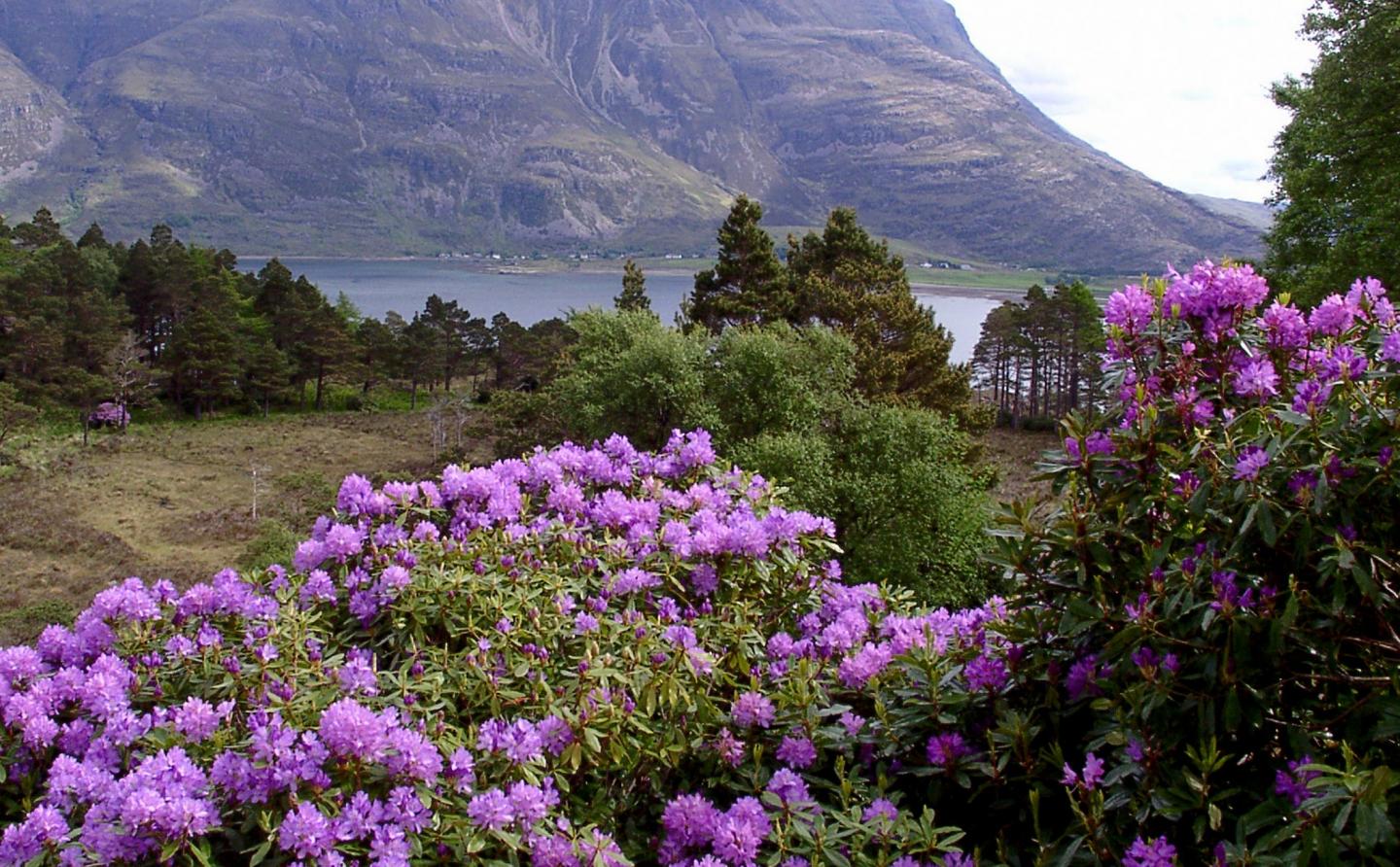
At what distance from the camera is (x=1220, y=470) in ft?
6.86

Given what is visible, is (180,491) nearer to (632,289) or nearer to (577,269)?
(632,289)

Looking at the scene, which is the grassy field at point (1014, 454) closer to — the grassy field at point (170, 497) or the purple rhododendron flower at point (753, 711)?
the grassy field at point (170, 497)

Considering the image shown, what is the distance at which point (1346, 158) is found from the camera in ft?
46.9

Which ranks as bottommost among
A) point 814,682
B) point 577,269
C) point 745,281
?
point 814,682

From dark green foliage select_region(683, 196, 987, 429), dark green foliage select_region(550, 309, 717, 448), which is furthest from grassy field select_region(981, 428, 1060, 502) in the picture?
dark green foliage select_region(550, 309, 717, 448)

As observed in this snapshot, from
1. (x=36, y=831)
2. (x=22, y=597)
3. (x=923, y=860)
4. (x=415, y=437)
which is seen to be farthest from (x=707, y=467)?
(x=415, y=437)

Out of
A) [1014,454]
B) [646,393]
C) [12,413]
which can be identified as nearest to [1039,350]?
[1014,454]

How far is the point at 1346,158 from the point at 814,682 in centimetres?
1618

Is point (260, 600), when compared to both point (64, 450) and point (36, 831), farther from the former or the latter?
point (64, 450)

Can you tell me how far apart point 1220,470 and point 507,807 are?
1.83m

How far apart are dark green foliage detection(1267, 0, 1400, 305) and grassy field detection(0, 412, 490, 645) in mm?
19639

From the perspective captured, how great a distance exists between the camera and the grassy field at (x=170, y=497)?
2448cm

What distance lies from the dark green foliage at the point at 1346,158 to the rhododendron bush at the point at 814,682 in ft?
41.7

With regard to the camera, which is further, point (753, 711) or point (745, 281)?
point (745, 281)
